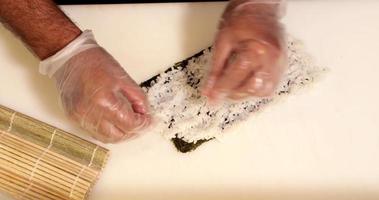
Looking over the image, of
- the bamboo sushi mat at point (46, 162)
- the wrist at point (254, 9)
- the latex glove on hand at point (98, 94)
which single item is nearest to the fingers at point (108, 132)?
the latex glove on hand at point (98, 94)

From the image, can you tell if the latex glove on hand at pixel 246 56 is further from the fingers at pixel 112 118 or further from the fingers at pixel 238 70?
the fingers at pixel 112 118

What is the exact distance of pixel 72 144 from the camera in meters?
1.02

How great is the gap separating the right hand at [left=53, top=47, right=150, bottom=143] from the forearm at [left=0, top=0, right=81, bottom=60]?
0.05 metres

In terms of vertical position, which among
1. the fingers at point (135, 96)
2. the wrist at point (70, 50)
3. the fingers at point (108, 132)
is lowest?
the fingers at point (108, 132)

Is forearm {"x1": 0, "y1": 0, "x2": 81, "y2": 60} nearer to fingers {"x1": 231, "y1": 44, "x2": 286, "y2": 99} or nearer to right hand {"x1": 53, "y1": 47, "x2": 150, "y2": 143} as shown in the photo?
right hand {"x1": 53, "y1": 47, "x2": 150, "y2": 143}

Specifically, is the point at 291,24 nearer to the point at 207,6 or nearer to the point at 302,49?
the point at 302,49

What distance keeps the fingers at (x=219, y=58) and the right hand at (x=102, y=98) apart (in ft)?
0.41

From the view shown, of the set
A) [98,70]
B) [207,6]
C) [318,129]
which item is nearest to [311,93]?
[318,129]

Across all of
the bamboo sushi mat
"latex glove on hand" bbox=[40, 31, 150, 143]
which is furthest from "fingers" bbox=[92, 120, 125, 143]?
the bamboo sushi mat

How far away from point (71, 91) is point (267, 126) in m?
0.39

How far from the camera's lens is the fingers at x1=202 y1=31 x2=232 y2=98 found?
0.83m

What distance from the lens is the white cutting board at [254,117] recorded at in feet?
3.27

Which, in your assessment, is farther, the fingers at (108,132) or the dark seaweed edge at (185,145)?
the dark seaweed edge at (185,145)

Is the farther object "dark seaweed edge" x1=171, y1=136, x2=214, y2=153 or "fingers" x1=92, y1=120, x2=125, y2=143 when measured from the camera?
"dark seaweed edge" x1=171, y1=136, x2=214, y2=153
